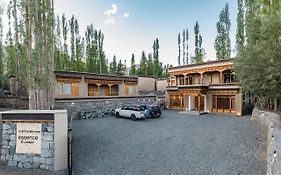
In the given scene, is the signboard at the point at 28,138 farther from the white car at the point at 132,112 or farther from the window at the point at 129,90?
the window at the point at 129,90

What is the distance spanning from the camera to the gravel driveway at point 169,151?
28.8 ft

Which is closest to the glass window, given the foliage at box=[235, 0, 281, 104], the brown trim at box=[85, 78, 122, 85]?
the brown trim at box=[85, 78, 122, 85]

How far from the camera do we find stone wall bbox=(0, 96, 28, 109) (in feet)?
71.9

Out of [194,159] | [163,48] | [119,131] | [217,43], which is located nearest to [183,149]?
[194,159]

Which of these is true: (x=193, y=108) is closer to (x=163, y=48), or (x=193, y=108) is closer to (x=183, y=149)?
(x=183, y=149)

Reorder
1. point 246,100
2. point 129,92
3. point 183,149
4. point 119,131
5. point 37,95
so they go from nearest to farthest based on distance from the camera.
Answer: point 183,149
point 37,95
point 119,131
point 246,100
point 129,92

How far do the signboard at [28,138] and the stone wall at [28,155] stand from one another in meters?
0.17

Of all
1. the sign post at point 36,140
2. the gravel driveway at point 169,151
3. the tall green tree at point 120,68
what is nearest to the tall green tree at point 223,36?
the tall green tree at point 120,68

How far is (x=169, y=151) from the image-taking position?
11.1 metres

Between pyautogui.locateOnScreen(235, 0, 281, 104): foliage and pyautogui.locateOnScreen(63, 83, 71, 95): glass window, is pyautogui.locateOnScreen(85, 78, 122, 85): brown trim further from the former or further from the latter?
pyautogui.locateOnScreen(235, 0, 281, 104): foliage

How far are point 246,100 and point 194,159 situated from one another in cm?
1841

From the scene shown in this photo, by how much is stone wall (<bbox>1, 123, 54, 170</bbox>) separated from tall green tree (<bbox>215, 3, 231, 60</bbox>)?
3769 centimetres

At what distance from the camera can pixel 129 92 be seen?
3189 centimetres

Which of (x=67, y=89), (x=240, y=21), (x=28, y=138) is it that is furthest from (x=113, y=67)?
(x=28, y=138)
